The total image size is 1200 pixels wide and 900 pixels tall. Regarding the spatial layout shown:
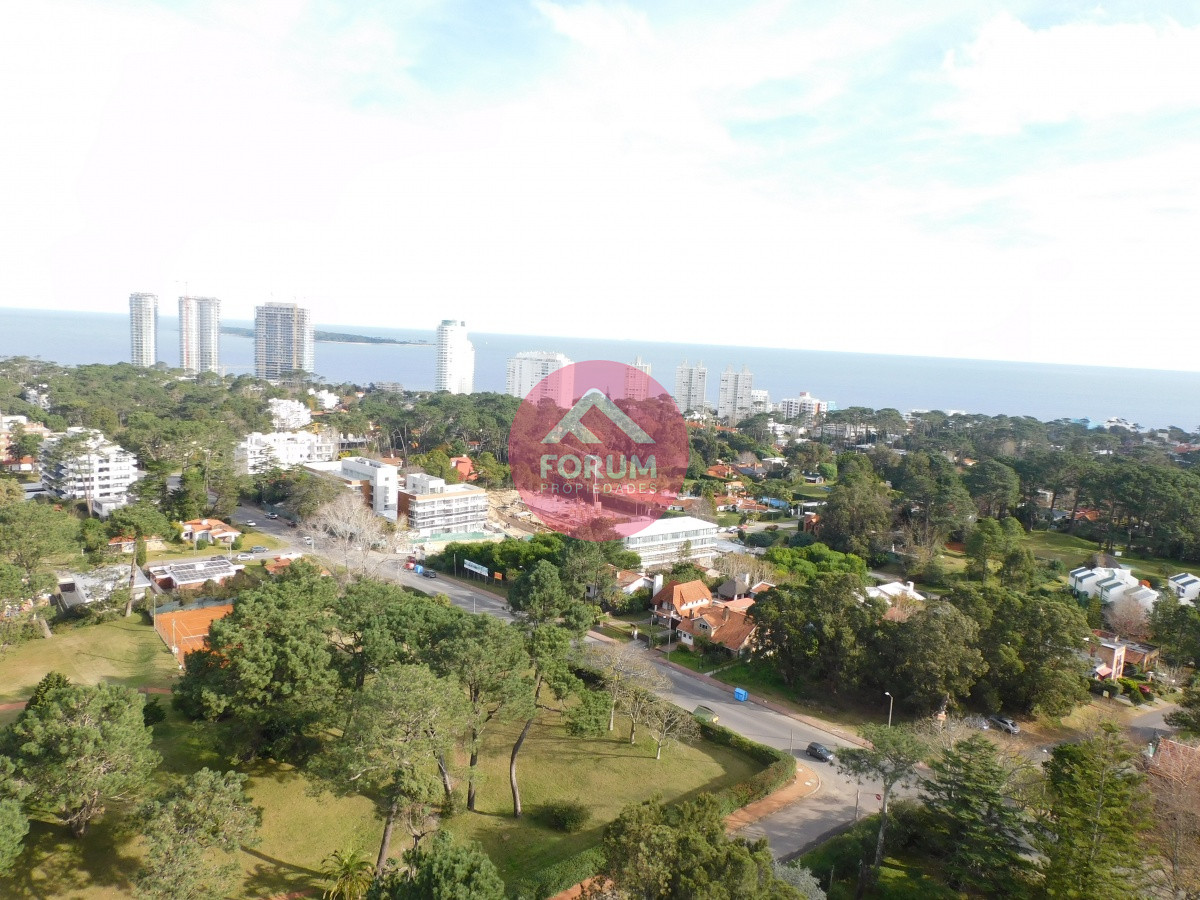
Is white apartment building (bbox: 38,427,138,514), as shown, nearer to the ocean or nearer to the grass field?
the grass field

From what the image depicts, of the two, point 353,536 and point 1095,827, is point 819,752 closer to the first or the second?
point 1095,827

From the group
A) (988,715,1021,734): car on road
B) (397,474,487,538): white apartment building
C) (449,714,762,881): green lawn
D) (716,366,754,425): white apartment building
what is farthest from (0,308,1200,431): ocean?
(449,714,762,881): green lawn

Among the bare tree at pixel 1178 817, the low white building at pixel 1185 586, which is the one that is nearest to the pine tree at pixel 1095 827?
the bare tree at pixel 1178 817

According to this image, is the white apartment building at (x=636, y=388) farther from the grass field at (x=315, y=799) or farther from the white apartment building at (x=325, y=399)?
the grass field at (x=315, y=799)

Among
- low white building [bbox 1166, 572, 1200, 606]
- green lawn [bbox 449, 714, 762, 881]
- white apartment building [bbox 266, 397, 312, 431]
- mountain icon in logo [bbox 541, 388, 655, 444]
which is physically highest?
mountain icon in logo [bbox 541, 388, 655, 444]

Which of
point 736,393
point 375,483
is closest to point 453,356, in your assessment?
point 736,393

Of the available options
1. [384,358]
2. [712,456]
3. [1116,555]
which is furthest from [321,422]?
[384,358]

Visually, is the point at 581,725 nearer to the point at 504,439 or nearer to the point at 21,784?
the point at 21,784
